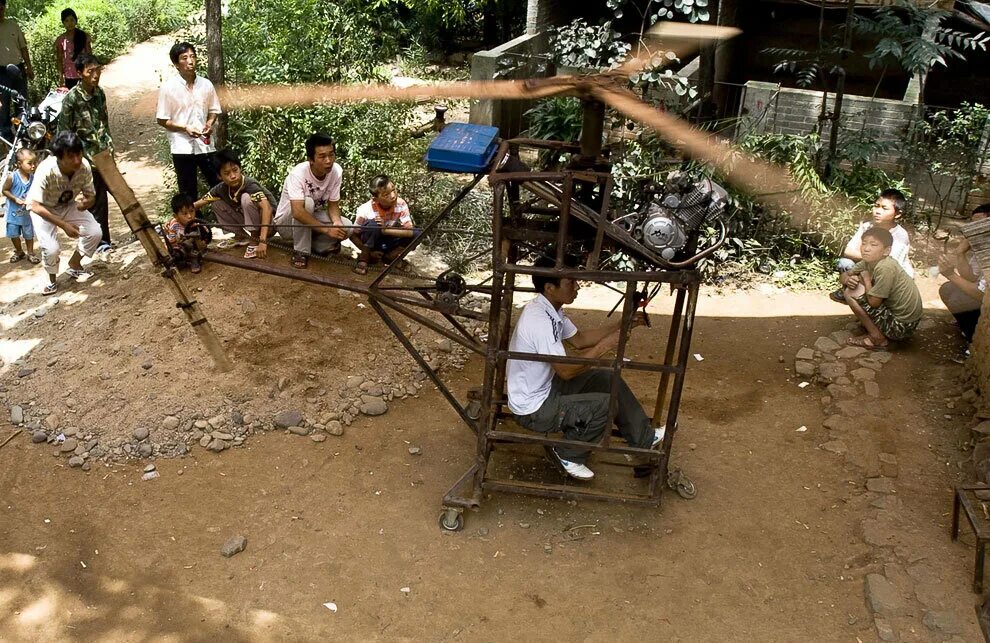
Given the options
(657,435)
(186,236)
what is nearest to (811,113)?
(657,435)

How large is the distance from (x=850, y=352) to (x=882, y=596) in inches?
101

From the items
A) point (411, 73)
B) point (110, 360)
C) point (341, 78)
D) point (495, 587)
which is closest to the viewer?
point (495, 587)

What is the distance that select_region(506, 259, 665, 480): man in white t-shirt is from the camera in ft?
15.2

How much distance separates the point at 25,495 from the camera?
5090 millimetres

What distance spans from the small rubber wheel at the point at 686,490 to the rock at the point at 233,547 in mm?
2541

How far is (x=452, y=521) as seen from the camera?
15.7ft

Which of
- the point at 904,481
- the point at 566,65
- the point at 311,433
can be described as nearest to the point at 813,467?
the point at 904,481

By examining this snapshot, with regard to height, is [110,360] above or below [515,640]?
above

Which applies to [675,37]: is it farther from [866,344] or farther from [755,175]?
[866,344]

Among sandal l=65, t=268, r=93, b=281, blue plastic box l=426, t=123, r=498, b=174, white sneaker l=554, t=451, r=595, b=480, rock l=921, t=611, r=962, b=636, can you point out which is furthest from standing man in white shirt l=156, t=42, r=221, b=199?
rock l=921, t=611, r=962, b=636

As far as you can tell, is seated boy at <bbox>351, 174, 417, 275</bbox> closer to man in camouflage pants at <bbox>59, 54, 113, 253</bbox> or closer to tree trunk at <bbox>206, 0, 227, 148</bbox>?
tree trunk at <bbox>206, 0, 227, 148</bbox>

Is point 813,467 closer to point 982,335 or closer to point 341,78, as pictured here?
point 982,335

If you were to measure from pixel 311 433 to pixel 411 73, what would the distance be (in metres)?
8.35

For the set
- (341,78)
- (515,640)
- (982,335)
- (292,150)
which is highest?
(341,78)
